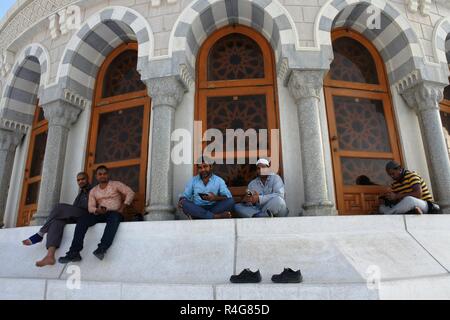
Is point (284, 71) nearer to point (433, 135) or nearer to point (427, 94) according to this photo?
point (427, 94)

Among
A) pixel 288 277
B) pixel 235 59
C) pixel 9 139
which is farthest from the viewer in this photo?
pixel 9 139

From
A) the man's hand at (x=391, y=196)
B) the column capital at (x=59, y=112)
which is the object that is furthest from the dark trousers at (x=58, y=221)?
the man's hand at (x=391, y=196)

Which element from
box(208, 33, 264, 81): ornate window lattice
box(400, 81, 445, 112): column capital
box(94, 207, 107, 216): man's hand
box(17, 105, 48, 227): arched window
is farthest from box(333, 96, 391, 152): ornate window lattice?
box(17, 105, 48, 227): arched window

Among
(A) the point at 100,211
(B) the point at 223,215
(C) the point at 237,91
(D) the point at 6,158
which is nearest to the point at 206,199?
(B) the point at 223,215

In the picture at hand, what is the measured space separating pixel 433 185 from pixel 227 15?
441 centimetres

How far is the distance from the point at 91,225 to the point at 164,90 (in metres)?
2.23

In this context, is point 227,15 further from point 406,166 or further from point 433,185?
point 433,185

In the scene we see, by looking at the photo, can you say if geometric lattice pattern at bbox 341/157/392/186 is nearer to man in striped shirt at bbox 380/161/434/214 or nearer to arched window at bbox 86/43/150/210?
man in striped shirt at bbox 380/161/434/214

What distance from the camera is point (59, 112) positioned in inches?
214

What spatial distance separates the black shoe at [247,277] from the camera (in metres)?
2.68

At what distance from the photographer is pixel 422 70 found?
502 centimetres

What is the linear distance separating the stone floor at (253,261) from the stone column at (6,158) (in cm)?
299

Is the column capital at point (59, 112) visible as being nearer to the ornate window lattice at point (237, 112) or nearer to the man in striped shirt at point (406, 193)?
the ornate window lattice at point (237, 112)

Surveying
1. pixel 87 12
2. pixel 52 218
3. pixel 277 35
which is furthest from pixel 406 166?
pixel 87 12
